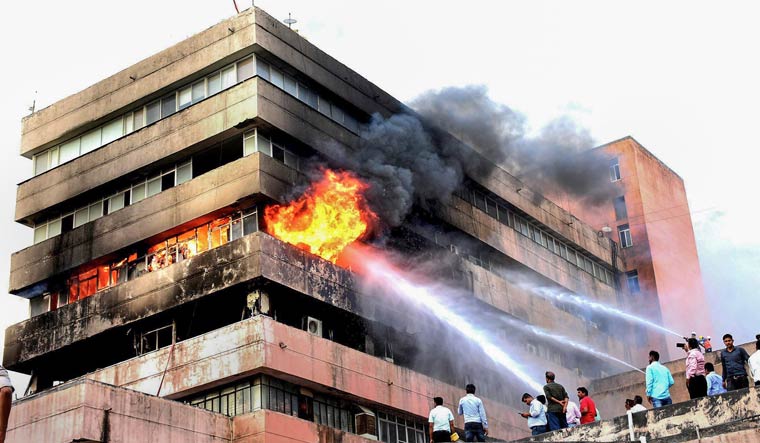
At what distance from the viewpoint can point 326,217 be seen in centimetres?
4284

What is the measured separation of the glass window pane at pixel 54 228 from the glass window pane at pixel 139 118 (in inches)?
213

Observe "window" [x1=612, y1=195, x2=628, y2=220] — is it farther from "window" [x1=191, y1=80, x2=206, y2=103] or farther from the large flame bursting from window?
"window" [x1=191, y1=80, x2=206, y2=103]

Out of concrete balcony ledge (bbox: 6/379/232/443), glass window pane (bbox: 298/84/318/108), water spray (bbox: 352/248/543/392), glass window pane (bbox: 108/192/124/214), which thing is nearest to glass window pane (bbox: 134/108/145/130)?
→ glass window pane (bbox: 108/192/124/214)

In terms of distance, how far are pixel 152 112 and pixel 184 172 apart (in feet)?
11.8

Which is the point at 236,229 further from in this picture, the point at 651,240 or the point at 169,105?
the point at 651,240

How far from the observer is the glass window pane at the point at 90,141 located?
1821 inches

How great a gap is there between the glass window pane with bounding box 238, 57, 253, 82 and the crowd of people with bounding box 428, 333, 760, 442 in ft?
75.5

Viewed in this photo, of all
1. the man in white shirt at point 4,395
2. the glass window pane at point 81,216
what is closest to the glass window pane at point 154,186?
the glass window pane at point 81,216

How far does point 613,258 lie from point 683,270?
5569mm

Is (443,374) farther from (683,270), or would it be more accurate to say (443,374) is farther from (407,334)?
(683,270)

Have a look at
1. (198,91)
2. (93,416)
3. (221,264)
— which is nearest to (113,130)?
(198,91)

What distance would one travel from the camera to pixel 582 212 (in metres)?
66.9

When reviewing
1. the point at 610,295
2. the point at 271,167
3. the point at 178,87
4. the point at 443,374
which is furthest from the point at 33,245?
the point at 610,295

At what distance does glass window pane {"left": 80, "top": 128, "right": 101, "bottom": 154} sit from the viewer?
152 feet
